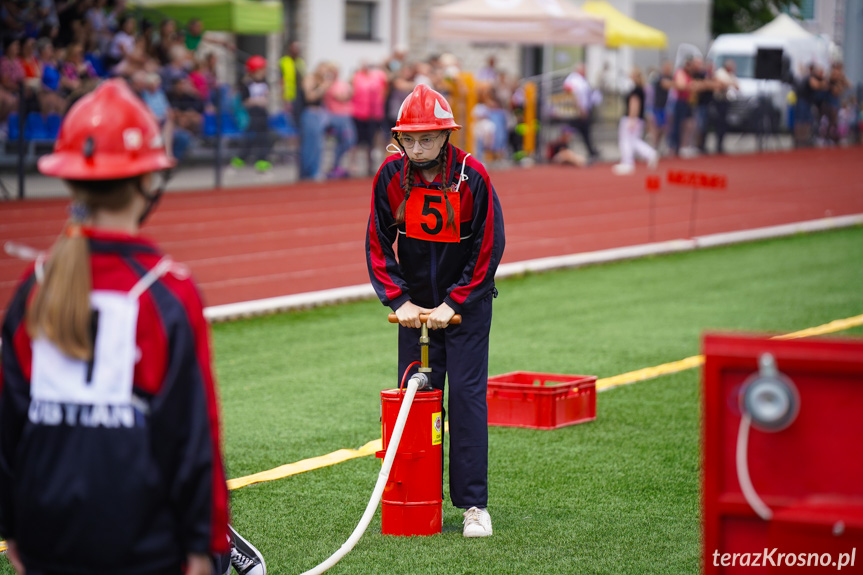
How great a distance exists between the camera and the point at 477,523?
17.1 ft

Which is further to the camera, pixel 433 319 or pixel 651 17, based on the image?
pixel 651 17

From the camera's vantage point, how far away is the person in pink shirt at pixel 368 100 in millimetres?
22141

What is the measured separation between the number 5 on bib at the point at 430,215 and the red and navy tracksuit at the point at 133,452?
246 centimetres

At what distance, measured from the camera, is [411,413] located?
201 inches

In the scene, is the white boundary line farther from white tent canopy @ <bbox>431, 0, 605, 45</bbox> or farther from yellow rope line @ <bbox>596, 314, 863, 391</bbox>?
white tent canopy @ <bbox>431, 0, 605, 45</bbox>

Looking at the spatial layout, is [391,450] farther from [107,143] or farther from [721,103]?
[721,103]

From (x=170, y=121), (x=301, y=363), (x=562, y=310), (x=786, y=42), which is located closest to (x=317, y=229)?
(x=170, y=121)

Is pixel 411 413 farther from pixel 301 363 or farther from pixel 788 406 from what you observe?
pixel 301 363

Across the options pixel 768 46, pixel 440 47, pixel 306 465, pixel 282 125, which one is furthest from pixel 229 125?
pixel 768 46

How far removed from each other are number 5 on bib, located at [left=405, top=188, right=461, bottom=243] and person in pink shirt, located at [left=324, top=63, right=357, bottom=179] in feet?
54.6

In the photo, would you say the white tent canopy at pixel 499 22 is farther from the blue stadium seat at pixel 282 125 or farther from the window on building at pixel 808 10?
the window on building at pixel 808 10

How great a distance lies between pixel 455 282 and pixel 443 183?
1.39ft

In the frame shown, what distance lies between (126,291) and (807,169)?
25.4m

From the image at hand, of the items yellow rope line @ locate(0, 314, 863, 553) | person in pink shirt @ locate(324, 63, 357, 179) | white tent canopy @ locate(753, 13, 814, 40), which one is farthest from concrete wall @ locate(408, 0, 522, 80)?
yellow rope line @ locate(0, 314, 863, 553)
